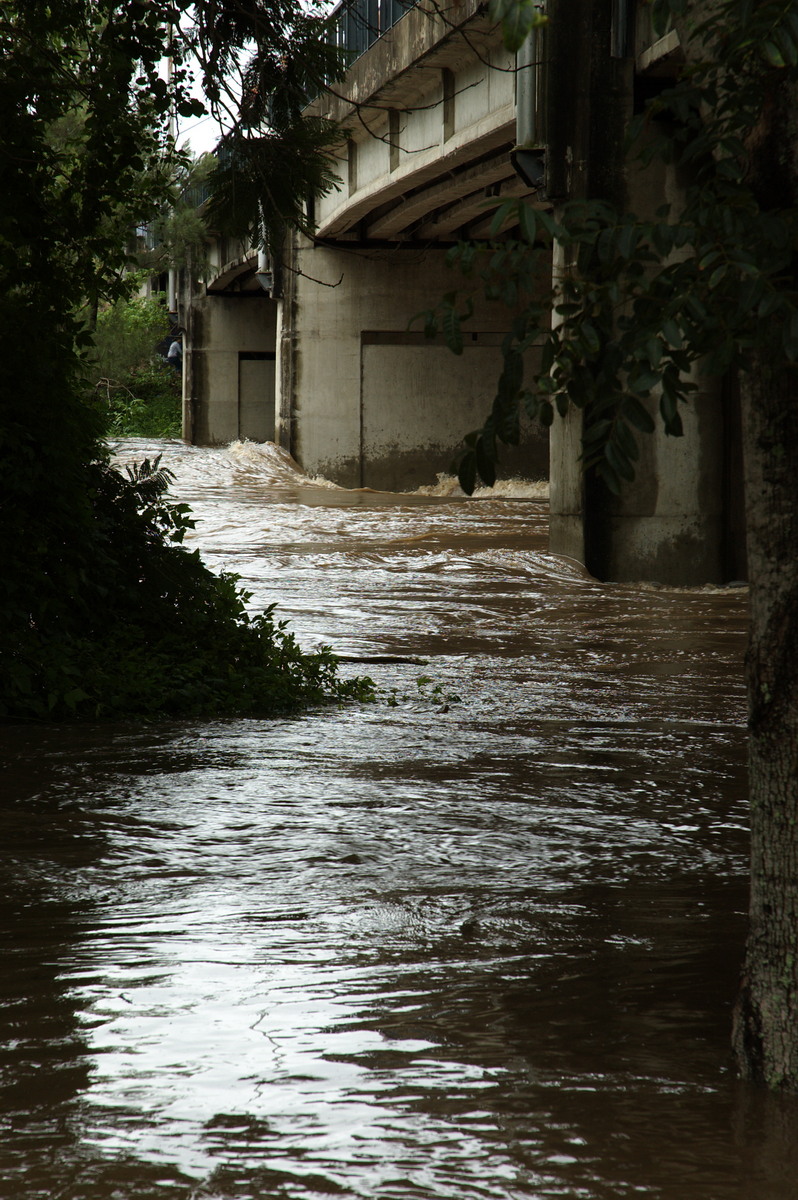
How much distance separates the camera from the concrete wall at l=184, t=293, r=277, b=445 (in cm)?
4094

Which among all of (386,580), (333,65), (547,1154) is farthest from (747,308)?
(386,580)

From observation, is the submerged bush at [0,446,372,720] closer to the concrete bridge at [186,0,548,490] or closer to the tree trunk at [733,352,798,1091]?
the tree trunk at [733,352,798,1091]

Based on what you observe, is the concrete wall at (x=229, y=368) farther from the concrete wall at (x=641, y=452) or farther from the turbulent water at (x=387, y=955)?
the turbulent water at (x=387, y=955)

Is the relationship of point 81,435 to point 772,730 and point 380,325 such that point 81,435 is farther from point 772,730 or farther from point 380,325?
point 380,325

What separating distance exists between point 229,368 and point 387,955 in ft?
127

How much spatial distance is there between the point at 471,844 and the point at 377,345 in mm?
23814

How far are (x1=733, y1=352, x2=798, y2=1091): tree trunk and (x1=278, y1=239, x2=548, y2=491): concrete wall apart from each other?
24179 millimetres

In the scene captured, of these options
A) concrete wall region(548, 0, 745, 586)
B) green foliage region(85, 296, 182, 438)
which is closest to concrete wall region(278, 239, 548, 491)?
concrete wall region(548, 0, 745, 586)

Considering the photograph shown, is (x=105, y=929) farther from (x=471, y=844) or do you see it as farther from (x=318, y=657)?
(x=318, y=657)

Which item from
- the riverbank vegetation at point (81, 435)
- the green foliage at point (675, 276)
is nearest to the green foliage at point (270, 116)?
the riverbank vegetation at point (81, 435)

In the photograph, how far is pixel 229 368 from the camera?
135 ft

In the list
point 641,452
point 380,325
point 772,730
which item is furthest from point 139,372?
point 772,730

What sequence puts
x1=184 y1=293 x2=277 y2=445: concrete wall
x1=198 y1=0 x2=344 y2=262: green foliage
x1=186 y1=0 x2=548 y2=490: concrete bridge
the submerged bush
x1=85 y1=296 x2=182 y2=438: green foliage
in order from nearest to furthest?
x1=198 y1=0 x2=344 y2=262: green foliage < the submerged bush < x1=186 y1=0 x2=548 y2=490: concrete bridge < x1=85 y1=296 x2=182 y2=438: green foliage < x1=184 y1=293 x2=277 y2=445: concrete wall

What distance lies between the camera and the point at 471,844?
4621 mm
